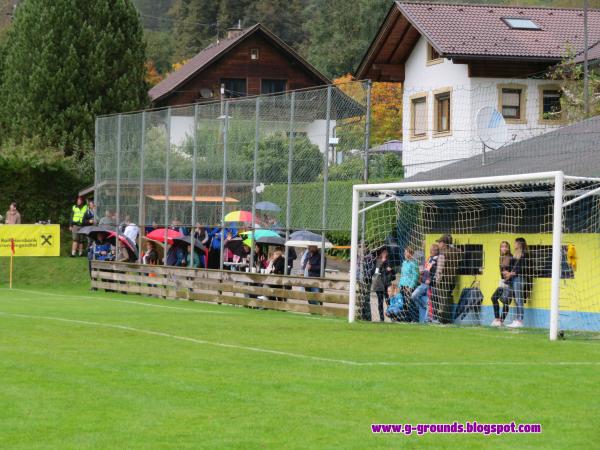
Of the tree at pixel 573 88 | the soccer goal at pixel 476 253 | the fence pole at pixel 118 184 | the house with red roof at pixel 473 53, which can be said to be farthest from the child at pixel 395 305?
the house with red roof at pixel 473 53

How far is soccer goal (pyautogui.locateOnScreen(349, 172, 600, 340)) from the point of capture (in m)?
21.3

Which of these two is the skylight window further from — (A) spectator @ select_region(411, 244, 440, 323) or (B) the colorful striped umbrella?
(A) spectator @ select_region(411, 244, 440, 323)

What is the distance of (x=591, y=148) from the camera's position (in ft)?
74.0

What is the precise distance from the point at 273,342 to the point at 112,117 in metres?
21.3

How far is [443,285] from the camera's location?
2344cm

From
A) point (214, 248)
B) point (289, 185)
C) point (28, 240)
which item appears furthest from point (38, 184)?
point (289, 185)

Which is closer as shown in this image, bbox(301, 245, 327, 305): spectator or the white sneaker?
the white sneaker

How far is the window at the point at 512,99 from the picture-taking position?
44.8 metres

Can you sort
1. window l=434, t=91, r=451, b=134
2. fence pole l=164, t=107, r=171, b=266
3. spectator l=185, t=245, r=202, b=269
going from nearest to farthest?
1. spectator l=185, t=245, r=202, b=269
2. fence pole l=164, t=107, r=171, b=266
3. window l=434, t=91, r=451, b=134

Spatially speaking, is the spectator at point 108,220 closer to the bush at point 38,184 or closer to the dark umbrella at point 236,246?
the dark umbrella at point 236,246

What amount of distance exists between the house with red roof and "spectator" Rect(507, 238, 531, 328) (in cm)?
1926

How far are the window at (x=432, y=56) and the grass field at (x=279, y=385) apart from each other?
1127 inches

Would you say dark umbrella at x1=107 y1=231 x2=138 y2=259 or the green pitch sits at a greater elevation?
dark umbrella at x1=107 y1=231 x2=138 y2=259

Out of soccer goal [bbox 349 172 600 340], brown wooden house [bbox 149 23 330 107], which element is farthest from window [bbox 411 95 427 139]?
brown wooden house [bbox 149 23 330 107]
